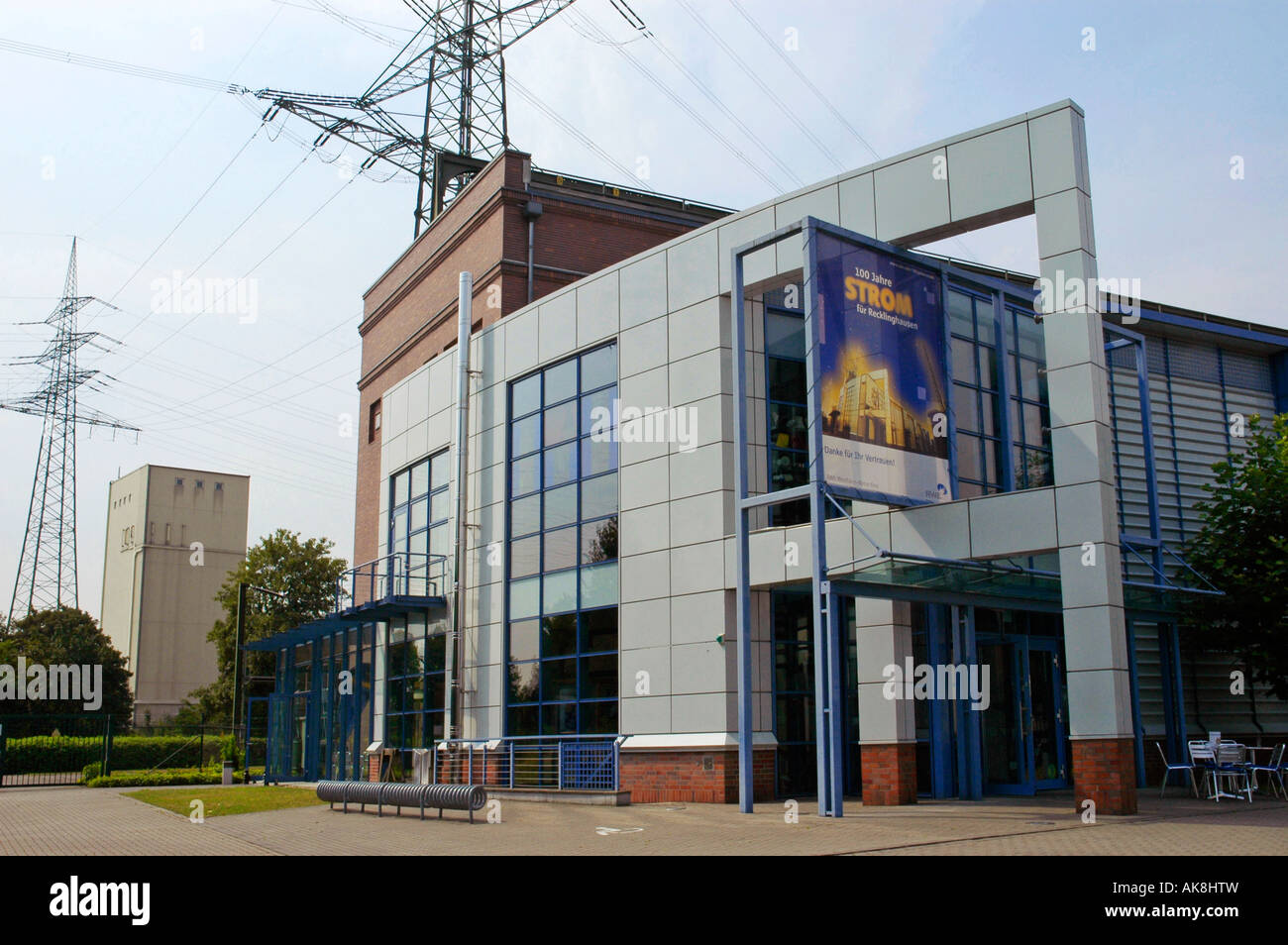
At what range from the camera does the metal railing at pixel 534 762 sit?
19953mm

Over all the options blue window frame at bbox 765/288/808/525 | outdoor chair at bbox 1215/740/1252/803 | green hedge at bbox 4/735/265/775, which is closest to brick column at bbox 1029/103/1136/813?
outdoor chair at bbox 1215/740/1252/803

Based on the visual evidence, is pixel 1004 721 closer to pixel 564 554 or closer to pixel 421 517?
pixel 564 554

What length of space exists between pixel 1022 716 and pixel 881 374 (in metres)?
6.62


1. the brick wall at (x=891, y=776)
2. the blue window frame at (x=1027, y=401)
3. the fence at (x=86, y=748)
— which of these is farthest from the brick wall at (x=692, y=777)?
the fence at (x=86, y=748)

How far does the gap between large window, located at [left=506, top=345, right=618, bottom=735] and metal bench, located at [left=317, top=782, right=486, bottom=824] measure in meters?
4.30

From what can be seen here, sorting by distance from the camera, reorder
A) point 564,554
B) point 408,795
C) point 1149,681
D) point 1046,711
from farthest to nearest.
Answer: point 1149,681
point 564,554
point 1046,711
point 408,795

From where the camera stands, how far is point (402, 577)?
27.4 metres

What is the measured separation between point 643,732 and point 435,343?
14341 millimetres

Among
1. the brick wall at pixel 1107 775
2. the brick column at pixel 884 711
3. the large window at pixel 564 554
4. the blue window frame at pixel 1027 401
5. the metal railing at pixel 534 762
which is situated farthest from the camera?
the large window at pixel 564 554

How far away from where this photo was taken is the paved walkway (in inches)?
442

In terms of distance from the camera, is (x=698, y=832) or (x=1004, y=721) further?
(x=1004, y=721)

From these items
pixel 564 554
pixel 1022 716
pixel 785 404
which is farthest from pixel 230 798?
pixel 1022 716

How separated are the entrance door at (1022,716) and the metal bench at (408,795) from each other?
815 cm

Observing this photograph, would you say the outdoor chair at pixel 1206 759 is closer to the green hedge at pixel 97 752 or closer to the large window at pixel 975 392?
the large window at pixel 975 392
